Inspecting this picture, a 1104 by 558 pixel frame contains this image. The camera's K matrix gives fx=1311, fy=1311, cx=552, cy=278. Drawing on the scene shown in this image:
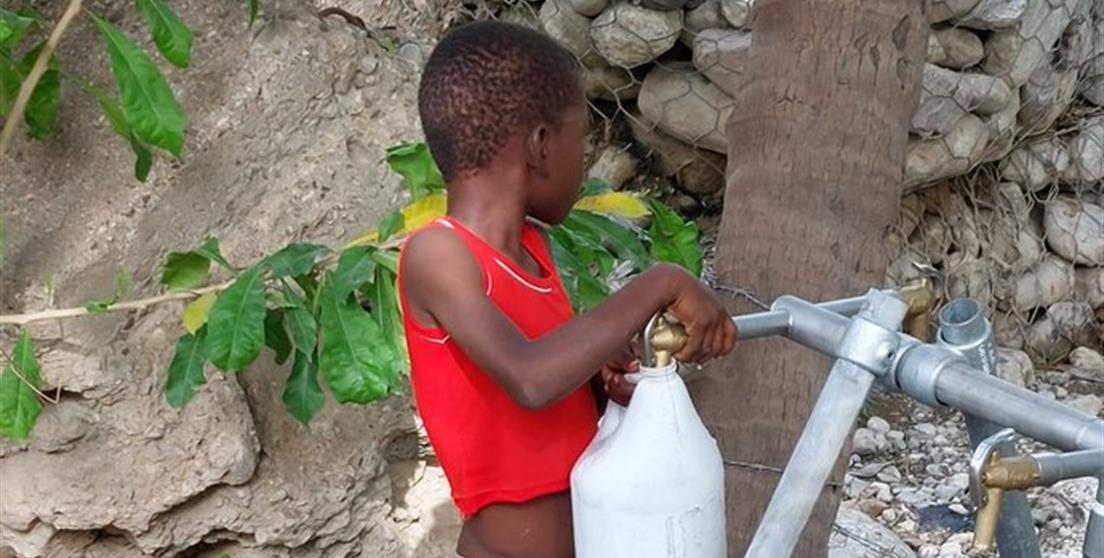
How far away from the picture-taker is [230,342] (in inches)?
67.1

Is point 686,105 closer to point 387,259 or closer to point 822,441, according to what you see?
point 387,259

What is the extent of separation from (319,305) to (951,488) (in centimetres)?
202

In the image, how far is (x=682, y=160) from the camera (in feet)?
12.4

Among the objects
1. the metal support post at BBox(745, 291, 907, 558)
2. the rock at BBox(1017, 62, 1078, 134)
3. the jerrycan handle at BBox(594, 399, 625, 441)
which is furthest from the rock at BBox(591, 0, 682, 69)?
Result: the metal support post at BBox(745, 291, 907, 558)

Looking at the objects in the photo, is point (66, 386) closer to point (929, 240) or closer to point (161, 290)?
point (161, 290)

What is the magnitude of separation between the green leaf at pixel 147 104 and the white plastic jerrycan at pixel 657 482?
2.93 ft

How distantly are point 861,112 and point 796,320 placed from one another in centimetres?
77

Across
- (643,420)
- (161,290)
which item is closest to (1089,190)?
(161,290)

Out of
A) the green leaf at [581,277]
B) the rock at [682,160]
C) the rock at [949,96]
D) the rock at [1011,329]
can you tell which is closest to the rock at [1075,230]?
the rock at [1011,329]

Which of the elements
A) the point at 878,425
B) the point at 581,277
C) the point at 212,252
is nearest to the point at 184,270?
the point at 212,252

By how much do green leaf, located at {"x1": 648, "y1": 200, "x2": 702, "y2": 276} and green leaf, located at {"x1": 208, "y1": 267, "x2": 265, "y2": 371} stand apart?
613mm

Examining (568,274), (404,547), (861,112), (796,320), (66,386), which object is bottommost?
(404,547)

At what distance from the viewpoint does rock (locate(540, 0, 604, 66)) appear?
3.63 metres

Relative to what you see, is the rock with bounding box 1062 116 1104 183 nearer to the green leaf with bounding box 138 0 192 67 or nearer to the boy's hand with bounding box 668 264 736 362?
the green leaf with bounding box 138 0 192 67
